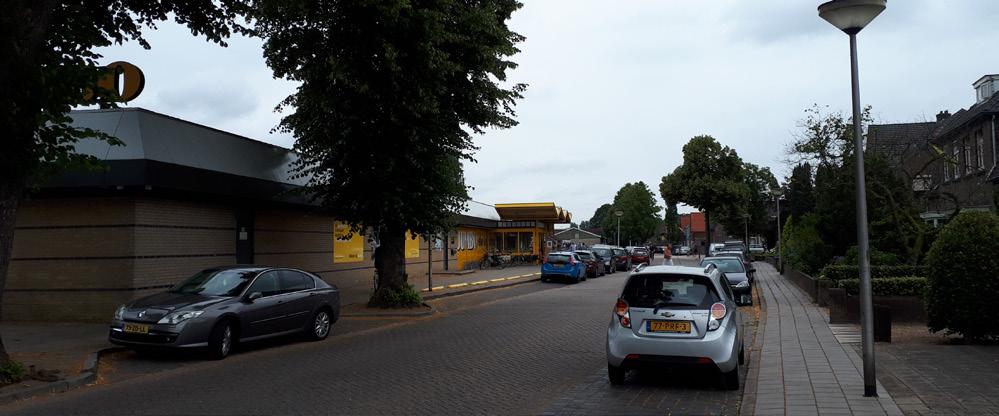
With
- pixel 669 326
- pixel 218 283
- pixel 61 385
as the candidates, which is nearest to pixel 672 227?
pixel 218 283

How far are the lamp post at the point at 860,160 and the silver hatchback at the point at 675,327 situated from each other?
140cm

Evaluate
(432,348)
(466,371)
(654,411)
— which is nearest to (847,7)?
(654,411)

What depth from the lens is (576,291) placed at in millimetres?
26156

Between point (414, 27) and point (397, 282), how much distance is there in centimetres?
651

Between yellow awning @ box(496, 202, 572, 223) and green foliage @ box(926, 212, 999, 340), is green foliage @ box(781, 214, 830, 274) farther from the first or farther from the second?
yellow awning @ box(496, 202, 572, 223)

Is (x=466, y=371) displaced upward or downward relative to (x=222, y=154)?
downward

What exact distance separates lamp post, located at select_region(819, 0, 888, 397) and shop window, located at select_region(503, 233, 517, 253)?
40629 millimetres

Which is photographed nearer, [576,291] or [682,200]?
[576,291]

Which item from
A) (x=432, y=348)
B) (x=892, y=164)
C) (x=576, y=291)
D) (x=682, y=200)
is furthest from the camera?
(x=682, y=200)

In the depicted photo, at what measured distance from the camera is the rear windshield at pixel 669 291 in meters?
8.59

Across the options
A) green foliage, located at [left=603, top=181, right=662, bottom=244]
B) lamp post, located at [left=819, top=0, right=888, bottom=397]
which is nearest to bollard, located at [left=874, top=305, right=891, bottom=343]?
lamp post, located at [left=819, top=0, right=888, bottom=397]

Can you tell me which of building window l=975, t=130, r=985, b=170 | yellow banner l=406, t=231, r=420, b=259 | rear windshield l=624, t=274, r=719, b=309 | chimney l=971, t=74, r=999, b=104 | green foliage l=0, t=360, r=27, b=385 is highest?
chimney l=971, t=74, r=999, b=104

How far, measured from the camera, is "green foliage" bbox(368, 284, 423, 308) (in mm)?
18234

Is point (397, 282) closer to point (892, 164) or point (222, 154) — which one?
point (222, 154)
